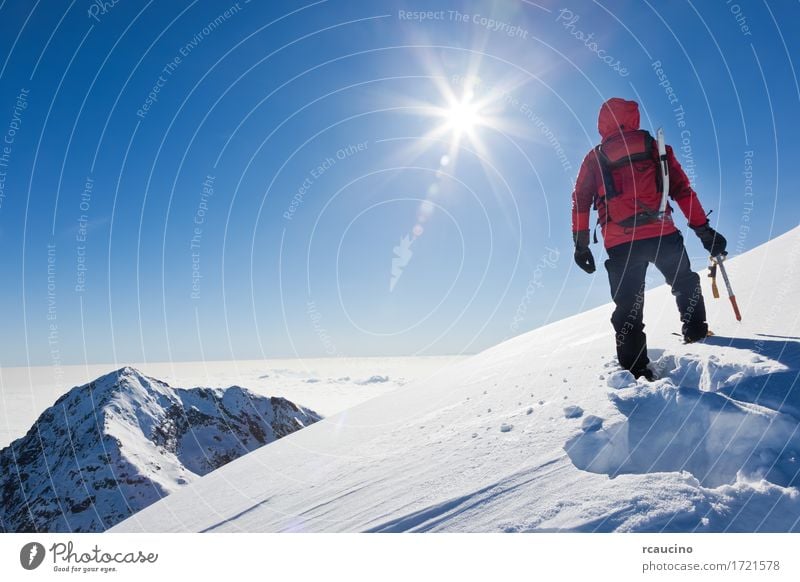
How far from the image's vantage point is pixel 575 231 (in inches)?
209

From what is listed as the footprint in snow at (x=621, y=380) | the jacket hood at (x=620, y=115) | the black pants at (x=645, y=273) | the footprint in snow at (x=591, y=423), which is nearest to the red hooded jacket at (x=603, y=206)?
the jacket hood at (x=620, y=115)

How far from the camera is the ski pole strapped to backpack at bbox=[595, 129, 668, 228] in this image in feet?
15.7

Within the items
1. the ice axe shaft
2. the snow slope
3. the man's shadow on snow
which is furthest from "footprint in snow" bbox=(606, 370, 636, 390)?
the ice axe shaft

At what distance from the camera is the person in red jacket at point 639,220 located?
15.5 feet

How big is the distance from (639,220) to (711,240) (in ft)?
3.21

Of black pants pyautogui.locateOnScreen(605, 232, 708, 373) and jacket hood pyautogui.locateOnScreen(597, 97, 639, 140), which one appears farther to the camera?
jacket hood pyautogui.locateOnScreen(597, 97, 639, 140)

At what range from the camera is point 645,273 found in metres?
4.91

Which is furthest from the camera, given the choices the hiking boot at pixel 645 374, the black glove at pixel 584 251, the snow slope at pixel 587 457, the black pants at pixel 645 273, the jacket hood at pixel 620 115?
the black glove at pixel 584 251

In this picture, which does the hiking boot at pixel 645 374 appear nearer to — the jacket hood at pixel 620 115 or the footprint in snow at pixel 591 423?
the footprint in snow at pixel 591 423

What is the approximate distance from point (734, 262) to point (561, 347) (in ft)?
16.0

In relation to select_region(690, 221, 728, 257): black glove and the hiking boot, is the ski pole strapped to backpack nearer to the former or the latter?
select_region(690, 221, 728, 257): black glove

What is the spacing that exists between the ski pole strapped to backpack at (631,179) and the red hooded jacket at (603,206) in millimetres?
81

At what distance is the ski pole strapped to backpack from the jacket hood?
14cm
